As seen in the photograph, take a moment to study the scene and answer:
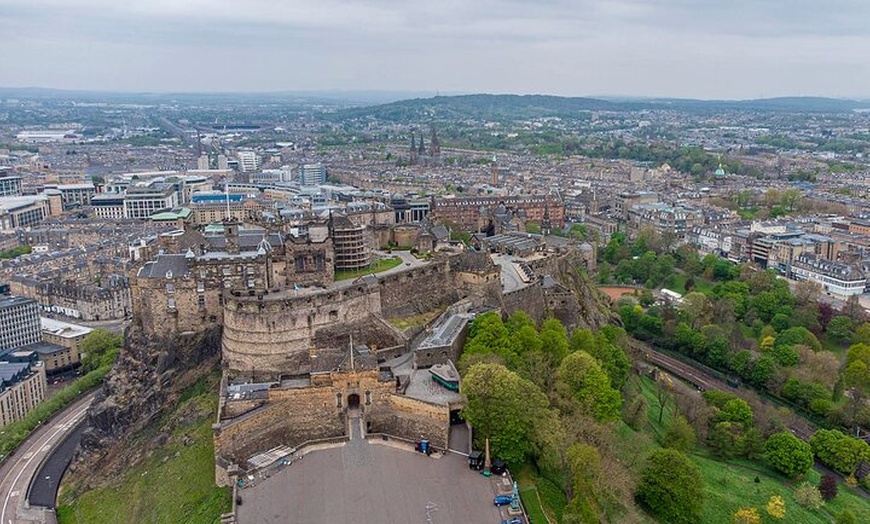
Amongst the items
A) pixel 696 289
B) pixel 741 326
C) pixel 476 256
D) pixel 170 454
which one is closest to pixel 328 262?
pixel 476 256

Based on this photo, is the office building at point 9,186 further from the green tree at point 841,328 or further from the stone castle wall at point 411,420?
the green tree at point 841,328

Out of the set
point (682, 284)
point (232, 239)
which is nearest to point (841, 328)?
point (682, 284)

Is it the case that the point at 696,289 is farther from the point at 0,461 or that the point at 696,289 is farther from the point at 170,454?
the point at 0,461

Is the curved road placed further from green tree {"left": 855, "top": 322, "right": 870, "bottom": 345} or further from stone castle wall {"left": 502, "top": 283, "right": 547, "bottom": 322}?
green tree {"left": 855, "top": 322, "right": 870, "bottom": 345}

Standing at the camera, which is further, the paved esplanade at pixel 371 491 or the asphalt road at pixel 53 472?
the asphalt road at pixel 53 472

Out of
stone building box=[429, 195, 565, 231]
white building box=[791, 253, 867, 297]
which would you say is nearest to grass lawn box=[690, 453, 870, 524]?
white building box=[791, 253, 867, 297]

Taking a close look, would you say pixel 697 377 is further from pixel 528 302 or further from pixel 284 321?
pixel 284 321

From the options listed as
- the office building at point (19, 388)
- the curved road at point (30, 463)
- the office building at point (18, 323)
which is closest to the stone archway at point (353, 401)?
the curved road at point (30, 463)
